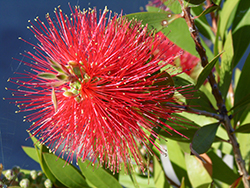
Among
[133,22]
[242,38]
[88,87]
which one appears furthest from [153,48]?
[242,38]

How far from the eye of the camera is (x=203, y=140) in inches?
24.5

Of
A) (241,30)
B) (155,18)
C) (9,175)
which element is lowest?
(9,175)

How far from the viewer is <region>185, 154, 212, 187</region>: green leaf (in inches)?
29.0

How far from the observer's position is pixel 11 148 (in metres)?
0.91

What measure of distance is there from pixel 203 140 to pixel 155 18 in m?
0.35

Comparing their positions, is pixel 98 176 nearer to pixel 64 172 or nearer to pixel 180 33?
pixel 64 172

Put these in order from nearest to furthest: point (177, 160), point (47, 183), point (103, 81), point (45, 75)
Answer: point (45, 75) < point (103, 81) < point (47, 183) < point (177, 160)

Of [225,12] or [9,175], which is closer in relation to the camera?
[9,175]

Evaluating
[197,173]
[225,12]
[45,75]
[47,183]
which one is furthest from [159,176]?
[225,12]

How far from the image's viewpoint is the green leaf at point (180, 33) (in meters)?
0.83

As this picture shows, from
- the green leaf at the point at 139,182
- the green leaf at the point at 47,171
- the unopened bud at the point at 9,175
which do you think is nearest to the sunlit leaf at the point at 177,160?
the green leaf at the point at 139,182

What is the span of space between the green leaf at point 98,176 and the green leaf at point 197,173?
0.22 m

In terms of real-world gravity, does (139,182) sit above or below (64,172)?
below

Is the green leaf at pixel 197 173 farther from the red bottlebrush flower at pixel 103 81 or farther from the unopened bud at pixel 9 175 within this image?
the unopened bud at pixel 9 175
